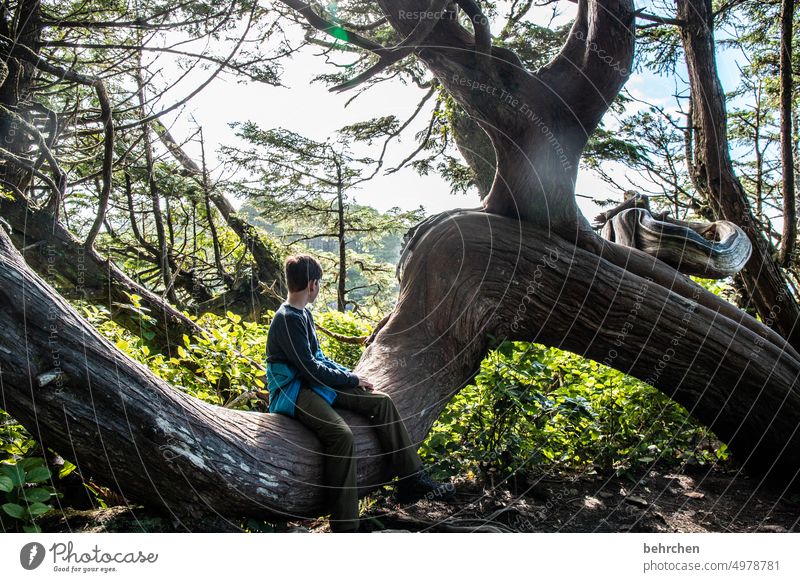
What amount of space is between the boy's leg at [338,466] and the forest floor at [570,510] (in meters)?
0.23

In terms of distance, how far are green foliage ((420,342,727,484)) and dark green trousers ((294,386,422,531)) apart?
0.30 m

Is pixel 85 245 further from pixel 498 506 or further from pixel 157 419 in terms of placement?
pixel 498 506

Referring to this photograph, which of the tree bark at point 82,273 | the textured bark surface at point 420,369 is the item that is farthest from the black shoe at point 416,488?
the tree bark at point 82,273

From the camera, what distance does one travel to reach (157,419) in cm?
205

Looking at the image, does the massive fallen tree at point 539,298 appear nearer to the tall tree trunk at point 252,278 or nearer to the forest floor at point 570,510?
the forest floor at point 570,510

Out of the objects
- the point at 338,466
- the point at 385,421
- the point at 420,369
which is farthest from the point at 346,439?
the point at 420,369

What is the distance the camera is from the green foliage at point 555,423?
3104 mm

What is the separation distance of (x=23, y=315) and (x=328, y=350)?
2.40 metres

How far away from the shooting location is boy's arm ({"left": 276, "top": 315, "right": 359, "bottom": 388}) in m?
2.30

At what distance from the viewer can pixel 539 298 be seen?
333cm

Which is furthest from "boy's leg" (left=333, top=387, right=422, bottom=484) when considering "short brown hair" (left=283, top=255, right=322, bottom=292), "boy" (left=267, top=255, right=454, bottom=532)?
"short brown hair" (left=283, top=255, right=322, bottom=292)

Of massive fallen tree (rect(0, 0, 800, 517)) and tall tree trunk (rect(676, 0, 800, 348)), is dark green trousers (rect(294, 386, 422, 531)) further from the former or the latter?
tall tree trunk (rect(676, 0, 800, 348))
